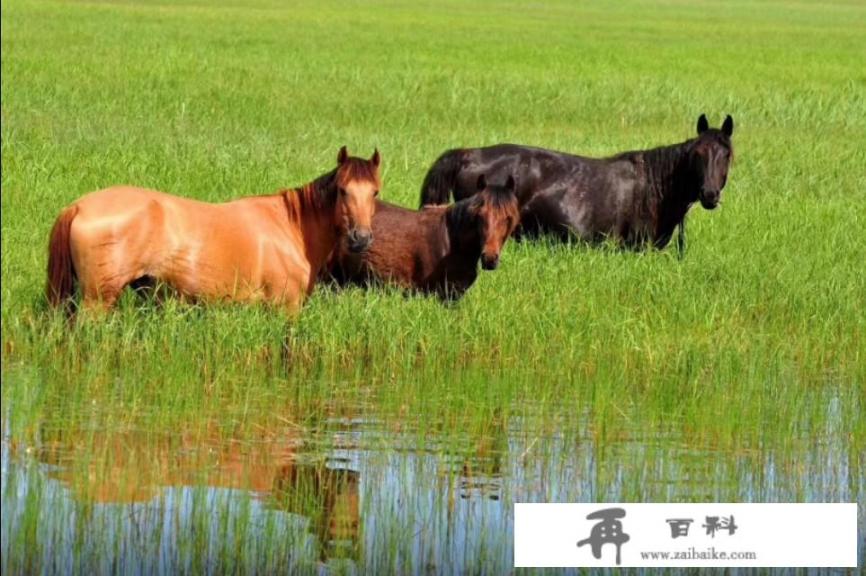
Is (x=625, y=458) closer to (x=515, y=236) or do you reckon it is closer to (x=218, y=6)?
(x=515, y=236)

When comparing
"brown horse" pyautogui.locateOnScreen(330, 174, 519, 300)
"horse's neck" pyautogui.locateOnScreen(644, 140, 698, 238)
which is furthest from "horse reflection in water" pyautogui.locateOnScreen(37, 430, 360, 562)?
"horse's neck" pyautogui.locateOnScreen(644, 140, 698, 238)

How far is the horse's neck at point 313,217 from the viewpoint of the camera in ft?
35.2

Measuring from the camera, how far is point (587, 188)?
597 inches

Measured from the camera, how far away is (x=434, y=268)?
12.1 metres

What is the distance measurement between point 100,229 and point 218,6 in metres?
→ 54.6

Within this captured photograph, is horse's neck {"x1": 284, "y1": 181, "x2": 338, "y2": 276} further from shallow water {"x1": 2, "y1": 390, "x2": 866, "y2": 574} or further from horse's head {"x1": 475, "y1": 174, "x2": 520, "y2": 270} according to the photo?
shallow water {"x1": 2, "y1": 390, "x2": 866, "y2": 574}

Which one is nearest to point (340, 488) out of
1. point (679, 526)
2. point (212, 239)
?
point (679, 526)

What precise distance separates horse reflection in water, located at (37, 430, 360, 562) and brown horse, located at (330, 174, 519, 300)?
386 cm

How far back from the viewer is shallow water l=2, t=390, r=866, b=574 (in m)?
6.43

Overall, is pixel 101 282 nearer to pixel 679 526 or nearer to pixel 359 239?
pixel 359 239

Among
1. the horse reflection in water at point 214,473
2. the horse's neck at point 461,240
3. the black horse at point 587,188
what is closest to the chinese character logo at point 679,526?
the horse reflection in water at point 214,473

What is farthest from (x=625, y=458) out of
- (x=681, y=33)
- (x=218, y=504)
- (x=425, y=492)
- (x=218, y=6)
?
(x=218, y=6)

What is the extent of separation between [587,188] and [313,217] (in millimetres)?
4939

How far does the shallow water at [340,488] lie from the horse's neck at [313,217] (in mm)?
2212
